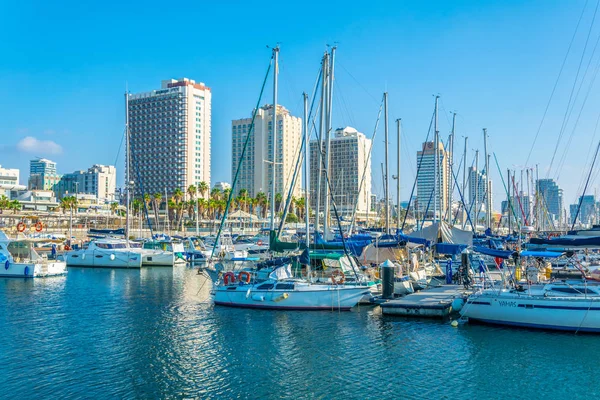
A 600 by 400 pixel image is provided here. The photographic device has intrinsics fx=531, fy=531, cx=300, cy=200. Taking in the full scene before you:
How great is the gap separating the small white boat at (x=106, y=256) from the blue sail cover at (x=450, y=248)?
122 feet

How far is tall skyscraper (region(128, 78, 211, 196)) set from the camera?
18150 cm

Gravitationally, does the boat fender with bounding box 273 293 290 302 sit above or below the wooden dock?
above

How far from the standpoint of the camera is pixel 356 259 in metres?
40.8

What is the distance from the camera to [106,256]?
64062mm

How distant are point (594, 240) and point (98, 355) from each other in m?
25.6

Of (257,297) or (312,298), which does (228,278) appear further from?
(312,298)

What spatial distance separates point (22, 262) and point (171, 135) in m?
135

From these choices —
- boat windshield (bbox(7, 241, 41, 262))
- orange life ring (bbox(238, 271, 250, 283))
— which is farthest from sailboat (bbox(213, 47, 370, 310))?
boat windshield (bbox(7, 241, 41, 262))

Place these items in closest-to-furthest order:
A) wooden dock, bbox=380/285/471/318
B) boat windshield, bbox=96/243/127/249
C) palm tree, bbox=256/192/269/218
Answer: wooden dock, bbox=380/285/471/318
boat windshield, bbox=96/243/127/249
palm tree, bbox=256/192/269/218

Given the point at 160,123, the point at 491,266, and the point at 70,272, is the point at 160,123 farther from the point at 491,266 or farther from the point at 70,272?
the point at 491,266

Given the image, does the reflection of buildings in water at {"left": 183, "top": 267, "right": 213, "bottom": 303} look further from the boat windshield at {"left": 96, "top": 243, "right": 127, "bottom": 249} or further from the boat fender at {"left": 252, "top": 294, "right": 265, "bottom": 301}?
the boat windshield at {"left": 96, "top": 243, "right": 127, "bottom": 249}

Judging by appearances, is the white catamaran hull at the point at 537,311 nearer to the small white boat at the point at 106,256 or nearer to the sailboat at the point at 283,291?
the sailboat at the point at 283,291

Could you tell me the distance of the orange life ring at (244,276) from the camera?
35.2 meters

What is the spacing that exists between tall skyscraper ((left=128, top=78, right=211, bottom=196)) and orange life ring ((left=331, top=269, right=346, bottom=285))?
148624mm
